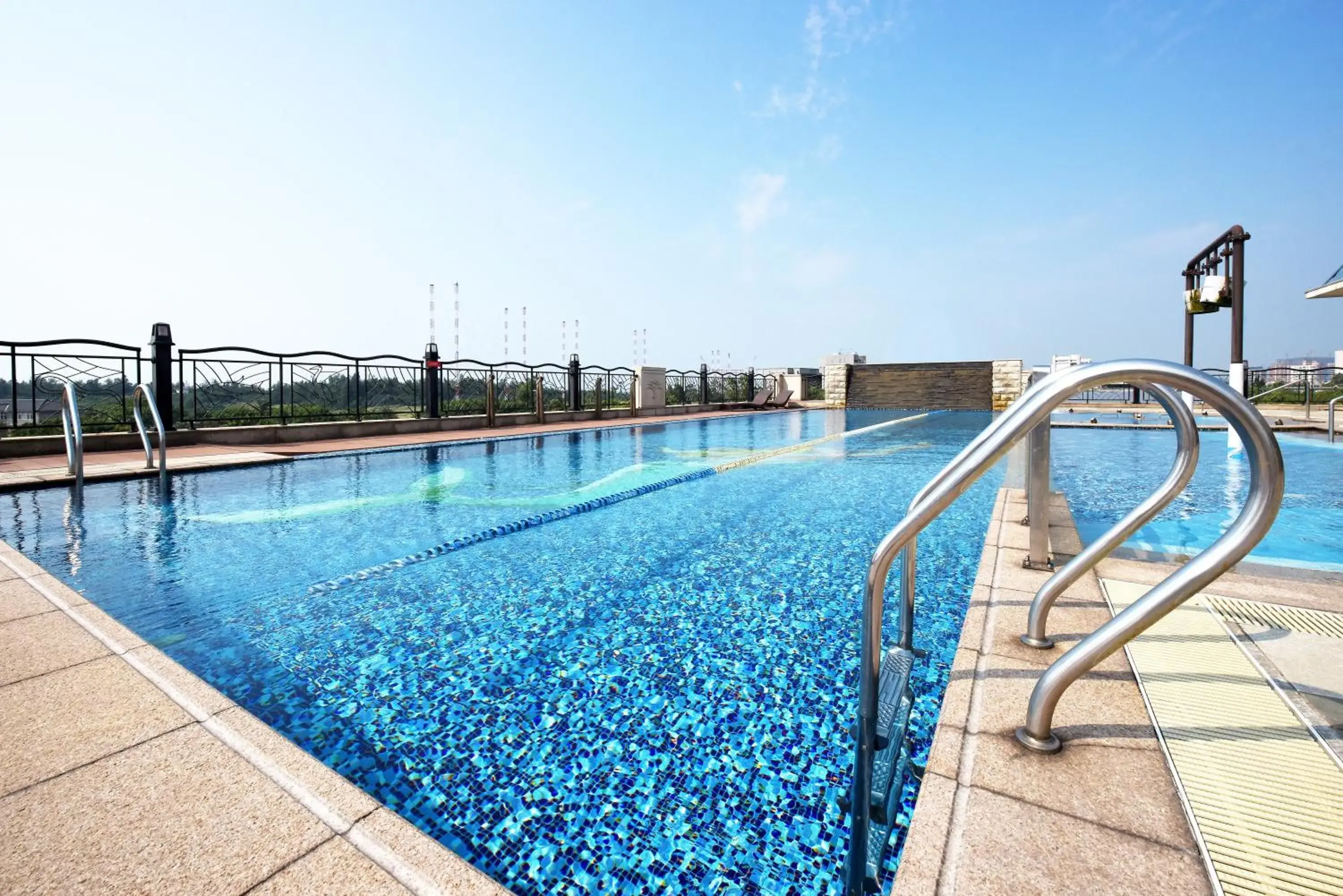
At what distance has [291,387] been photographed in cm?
1193

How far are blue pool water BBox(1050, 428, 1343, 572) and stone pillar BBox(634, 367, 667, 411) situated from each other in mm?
11818

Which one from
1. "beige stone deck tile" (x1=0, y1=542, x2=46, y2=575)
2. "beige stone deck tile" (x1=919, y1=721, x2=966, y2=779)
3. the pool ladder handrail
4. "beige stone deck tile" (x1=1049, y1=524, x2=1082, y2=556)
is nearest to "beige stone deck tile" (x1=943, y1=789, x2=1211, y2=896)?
"beige stone deck tile" (x1=919, y1=721, x2=966, y2=779)

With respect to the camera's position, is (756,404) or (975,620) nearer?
(975,620)

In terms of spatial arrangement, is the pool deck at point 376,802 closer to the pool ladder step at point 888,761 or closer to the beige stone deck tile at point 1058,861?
the beige stone deck tile at point 1058,861

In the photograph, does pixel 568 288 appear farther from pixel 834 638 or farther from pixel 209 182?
pixel 834 638

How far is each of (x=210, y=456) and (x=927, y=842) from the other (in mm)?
10434

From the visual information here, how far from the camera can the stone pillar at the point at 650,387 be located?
19.8m

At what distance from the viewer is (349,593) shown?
392 cm

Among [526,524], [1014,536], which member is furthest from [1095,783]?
[526,524]

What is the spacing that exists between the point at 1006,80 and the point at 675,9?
10374mm

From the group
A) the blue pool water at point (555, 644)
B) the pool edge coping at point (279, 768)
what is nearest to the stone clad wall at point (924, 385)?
the blue pool water at point (555, 644)

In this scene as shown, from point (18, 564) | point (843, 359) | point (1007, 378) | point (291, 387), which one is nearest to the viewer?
point (18, 564)

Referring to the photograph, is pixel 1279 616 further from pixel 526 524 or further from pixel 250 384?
pixel 250 384

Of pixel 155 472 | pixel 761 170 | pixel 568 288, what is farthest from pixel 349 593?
pixel 568 288
